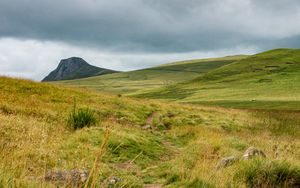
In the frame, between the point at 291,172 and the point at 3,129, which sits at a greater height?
the point at 3,129

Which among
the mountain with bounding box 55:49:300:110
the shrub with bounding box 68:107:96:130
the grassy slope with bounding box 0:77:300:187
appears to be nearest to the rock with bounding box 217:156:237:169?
the grassy slope with bounding box 0:77:300:187

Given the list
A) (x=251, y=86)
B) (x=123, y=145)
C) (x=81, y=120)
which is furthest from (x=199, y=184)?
(x=251, y=86)

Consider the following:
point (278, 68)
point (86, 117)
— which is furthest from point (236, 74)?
point (86, 117)

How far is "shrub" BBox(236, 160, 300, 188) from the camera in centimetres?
989

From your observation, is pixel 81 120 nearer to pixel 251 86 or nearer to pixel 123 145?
pixel 123 145

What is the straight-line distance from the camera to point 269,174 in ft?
33.2

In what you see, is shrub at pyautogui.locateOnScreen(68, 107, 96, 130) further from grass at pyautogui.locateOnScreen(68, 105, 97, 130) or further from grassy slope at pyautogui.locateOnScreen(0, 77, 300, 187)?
grassy slope at pyautogui.locateOnScreen(0, 77, 300, 187)

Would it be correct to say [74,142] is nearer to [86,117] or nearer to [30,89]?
[86,117]

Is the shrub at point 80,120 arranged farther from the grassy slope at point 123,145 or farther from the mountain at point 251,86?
the mountain at point 251,86

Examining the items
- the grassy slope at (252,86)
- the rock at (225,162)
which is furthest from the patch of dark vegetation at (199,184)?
the grassy slope at (252,86)

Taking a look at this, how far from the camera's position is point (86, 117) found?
59.9 feet

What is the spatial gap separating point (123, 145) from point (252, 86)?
87384 mm

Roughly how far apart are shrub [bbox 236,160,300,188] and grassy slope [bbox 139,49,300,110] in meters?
50.1

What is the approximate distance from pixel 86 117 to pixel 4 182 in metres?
13.5
